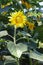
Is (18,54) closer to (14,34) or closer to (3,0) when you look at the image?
(14,34)

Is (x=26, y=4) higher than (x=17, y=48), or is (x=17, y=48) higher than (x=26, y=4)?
(x=26, y=4)

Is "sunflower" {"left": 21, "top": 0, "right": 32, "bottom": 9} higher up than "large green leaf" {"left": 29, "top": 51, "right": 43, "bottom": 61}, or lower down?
higher up

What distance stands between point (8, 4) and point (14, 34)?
0.43 m

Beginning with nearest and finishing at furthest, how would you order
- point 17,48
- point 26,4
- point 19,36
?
1. point 17,48
2. point 19,36
3. point 26,4

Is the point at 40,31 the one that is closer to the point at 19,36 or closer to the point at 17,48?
the point at 19,36

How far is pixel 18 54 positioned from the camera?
139 centimetres

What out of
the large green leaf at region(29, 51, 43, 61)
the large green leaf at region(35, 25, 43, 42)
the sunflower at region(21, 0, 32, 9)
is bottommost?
the large green leaf at region(29, 51, 43, 61)

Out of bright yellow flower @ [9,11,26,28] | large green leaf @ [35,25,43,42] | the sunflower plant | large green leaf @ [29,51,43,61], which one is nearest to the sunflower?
the sunflower plant

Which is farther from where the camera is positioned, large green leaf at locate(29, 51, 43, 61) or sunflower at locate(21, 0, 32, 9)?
sunflower at locate(21, 0, 32, 9)

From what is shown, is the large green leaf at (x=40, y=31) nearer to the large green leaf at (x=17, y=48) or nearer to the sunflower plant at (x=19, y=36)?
the sunflower plant at (x=19, y=36)

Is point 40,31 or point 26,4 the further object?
point 26,4

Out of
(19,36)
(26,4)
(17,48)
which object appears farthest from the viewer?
(26,4)

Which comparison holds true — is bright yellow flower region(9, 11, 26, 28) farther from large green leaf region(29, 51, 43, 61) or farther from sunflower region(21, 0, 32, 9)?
sunflower region(21, 0, 32, 9)

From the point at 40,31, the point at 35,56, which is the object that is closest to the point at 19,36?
the point at 40,31
